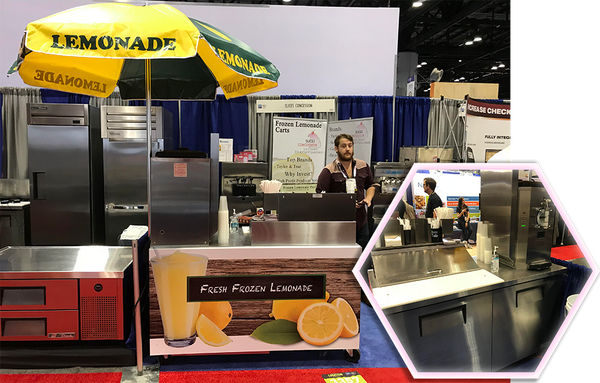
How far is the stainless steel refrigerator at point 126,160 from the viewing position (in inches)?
190

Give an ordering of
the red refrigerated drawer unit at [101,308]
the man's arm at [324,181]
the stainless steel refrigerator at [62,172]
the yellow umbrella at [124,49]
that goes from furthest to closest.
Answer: the stainless steel refrigerator at [62,172] → the man's arm at [324,181] → the red refrigerated drawer unit at [101,308] → the yellow umbrella at [124,49]

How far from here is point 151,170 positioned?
2391 millimetres

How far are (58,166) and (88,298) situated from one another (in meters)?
3.15

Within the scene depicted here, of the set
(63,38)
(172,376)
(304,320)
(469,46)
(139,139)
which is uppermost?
(469,46)

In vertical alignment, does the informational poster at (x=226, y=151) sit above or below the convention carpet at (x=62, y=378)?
above

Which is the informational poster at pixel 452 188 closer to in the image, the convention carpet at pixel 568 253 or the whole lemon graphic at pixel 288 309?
the convention carpet at pixel 568 253

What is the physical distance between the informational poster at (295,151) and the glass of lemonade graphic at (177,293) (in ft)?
11.0

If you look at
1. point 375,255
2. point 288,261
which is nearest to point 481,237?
point 375,255

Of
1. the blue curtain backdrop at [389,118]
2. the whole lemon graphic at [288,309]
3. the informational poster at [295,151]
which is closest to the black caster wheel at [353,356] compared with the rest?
the whole lemon graphic at [288,309]

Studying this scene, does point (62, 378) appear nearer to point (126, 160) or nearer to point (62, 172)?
point (126, 160)

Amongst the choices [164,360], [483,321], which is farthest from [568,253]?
[164,360]

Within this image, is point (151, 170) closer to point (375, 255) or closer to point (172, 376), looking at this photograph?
point (172, 376)

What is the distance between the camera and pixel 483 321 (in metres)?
0.73

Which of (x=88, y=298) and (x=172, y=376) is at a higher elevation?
(x=88, y=298)
